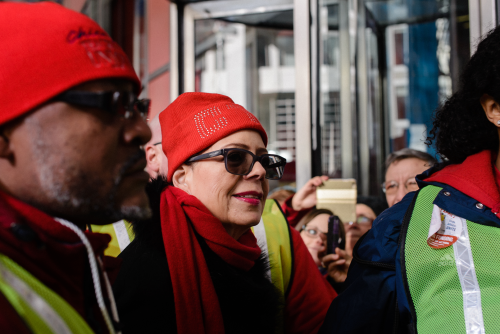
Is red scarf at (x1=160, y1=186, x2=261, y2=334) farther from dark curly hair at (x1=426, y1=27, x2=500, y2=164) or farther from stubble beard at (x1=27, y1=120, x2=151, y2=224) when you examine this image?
dark curly hair at (x1=426, y1=27, x2=500, y2=164)

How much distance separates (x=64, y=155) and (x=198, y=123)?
81 centimetres

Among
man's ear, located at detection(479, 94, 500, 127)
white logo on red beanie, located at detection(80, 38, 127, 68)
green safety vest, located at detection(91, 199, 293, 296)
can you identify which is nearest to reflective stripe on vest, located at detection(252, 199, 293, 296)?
green safety vest, located at detection(91, 199, 293, 296)

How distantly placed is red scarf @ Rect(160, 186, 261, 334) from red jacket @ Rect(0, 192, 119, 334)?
17.2 inches

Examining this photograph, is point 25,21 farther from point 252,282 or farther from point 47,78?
point 252,282

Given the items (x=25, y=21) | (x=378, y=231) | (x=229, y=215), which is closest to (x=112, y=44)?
(x=25, y=21)

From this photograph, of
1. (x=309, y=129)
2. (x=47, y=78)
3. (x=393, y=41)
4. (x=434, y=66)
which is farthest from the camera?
(x=393, y=41)

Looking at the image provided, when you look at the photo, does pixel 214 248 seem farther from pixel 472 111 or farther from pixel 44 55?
pixel 472 111

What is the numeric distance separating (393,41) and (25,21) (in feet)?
13.7

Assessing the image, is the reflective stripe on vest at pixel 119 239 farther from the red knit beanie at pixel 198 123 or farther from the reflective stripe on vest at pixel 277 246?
the reflective stripe on vest at pixel 277 246

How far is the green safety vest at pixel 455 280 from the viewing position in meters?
1.25

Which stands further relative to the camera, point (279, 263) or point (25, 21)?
point (279, 263)

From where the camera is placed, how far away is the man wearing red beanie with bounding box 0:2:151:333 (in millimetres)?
794

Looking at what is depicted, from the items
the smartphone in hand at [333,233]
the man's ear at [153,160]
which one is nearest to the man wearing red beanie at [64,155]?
the man's ear at [153,160]

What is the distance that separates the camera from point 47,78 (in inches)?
32.9
